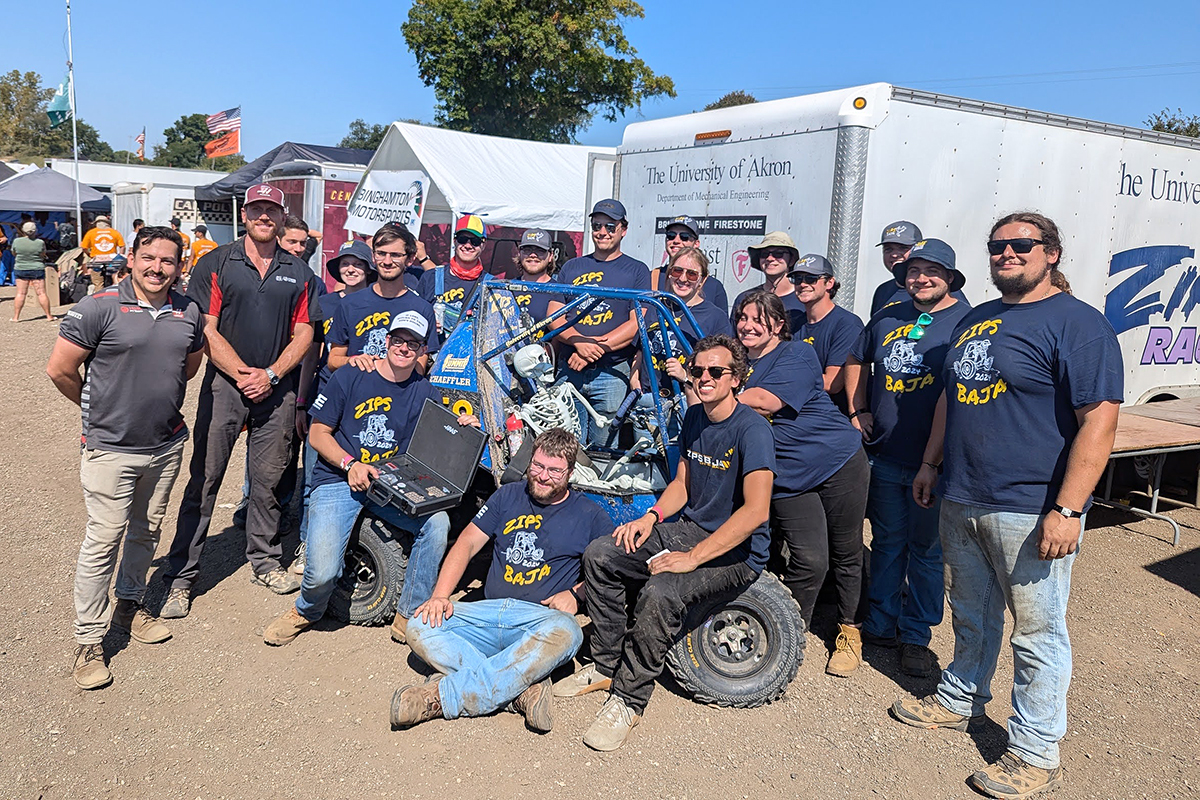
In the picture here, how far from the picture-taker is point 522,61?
31.3 metres

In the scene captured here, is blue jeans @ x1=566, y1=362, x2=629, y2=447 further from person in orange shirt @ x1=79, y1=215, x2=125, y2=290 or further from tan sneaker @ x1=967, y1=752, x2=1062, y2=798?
person in orange shirt @ x1=79, y1=215, x2=125, y2=290

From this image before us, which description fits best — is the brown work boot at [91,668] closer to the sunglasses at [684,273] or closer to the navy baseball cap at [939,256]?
the sunglasses at [684,273]

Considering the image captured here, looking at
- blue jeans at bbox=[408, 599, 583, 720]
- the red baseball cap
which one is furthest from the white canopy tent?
blue jeans at bbox=[408, 599, 583, 720]

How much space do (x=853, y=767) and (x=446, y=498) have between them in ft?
7.11

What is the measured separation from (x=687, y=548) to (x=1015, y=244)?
178 centimetres

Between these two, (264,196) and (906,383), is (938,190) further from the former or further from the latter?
(264,196)

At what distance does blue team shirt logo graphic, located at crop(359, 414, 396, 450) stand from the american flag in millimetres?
27822

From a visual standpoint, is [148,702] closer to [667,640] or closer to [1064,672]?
[667,640]

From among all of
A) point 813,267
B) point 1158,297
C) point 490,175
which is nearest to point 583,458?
point 813,267

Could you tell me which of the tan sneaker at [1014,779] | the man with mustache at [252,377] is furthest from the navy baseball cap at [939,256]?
the man with mustache at [252,377]

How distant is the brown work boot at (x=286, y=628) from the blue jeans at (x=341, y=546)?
0.15ft

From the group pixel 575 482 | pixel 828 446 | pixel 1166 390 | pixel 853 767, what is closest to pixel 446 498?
pixel 575 482

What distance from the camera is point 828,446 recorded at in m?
3.96

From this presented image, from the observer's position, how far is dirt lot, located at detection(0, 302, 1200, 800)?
3160 millimetres
